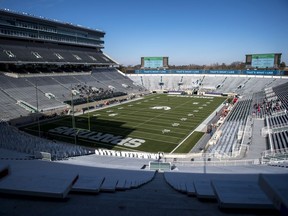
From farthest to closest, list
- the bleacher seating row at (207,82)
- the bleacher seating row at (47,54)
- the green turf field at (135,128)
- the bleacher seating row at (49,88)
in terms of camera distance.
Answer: the bleacher seating row at (207,82)
the bleacher seating row at (47,54)
the bleacher seating row at (49,88)
the green turf field at (135,128)

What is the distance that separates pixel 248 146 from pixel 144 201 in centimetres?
1260

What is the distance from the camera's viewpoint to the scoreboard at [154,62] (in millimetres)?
73688

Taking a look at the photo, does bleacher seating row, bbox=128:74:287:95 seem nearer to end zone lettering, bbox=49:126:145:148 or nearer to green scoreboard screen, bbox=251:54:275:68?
green scoreboard screen, bbox=251:54:275:68

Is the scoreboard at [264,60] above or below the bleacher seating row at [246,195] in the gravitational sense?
above

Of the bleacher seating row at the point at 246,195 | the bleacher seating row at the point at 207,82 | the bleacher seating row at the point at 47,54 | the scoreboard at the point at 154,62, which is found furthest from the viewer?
the scoreboard at the point at 154,62

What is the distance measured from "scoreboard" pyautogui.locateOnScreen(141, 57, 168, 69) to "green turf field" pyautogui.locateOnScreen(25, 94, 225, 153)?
37.2 metres

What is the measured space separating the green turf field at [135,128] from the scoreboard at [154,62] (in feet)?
122

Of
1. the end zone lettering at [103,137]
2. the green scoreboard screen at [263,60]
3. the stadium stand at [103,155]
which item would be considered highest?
the green scoreboard screen at [263,60]

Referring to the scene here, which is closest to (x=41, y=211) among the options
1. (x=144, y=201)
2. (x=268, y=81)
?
(x=144, y=201)

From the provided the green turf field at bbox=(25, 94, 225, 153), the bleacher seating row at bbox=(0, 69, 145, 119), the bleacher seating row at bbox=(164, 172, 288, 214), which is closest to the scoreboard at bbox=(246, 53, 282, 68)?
the bleacher seating row at bbox=(0, 69, 145, 119)

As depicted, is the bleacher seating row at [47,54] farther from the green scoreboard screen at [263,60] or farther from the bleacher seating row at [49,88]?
the green scoreboard screen at [263,60]

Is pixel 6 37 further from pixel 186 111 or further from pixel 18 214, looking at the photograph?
pixel 18 214

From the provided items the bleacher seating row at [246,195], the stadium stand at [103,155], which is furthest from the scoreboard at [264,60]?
the bleacher seating row at [246,195]

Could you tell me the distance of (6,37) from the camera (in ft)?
149
